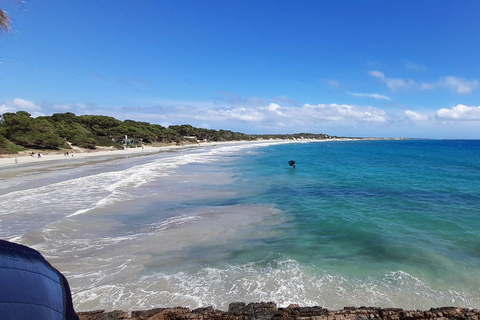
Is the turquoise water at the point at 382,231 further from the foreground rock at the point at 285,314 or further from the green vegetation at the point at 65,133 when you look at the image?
the green vegetation at the point at 65,133

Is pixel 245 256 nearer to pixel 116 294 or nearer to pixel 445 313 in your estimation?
pixel 116 294

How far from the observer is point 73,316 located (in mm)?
1612

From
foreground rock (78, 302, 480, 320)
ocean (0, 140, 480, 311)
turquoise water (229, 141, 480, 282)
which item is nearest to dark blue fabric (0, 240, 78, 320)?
foreground rock (78, 302, 480, 320)

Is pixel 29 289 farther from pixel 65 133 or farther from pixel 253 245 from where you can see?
pixel 65 133

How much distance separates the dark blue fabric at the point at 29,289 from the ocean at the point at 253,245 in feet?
16.9

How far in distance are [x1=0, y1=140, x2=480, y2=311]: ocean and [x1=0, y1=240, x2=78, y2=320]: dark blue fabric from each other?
516 centimetres

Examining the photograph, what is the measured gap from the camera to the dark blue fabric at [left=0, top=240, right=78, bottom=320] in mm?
1228

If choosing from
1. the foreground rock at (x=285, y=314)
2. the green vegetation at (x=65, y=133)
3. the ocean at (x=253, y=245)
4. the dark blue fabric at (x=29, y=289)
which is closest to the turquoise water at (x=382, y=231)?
the ocean at (x=253, y=245)

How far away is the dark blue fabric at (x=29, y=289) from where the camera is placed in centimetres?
123

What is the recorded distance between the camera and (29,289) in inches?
52.3

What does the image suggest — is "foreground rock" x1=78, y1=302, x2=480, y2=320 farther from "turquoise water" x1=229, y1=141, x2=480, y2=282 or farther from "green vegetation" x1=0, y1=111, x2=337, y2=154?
"green vegetation" x1=0, y1=111, x2=337, y2=154

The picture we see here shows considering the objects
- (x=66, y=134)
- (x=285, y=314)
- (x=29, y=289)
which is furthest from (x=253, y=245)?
(x=66, y=134)

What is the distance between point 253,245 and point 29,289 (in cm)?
869

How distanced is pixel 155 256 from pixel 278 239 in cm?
460
